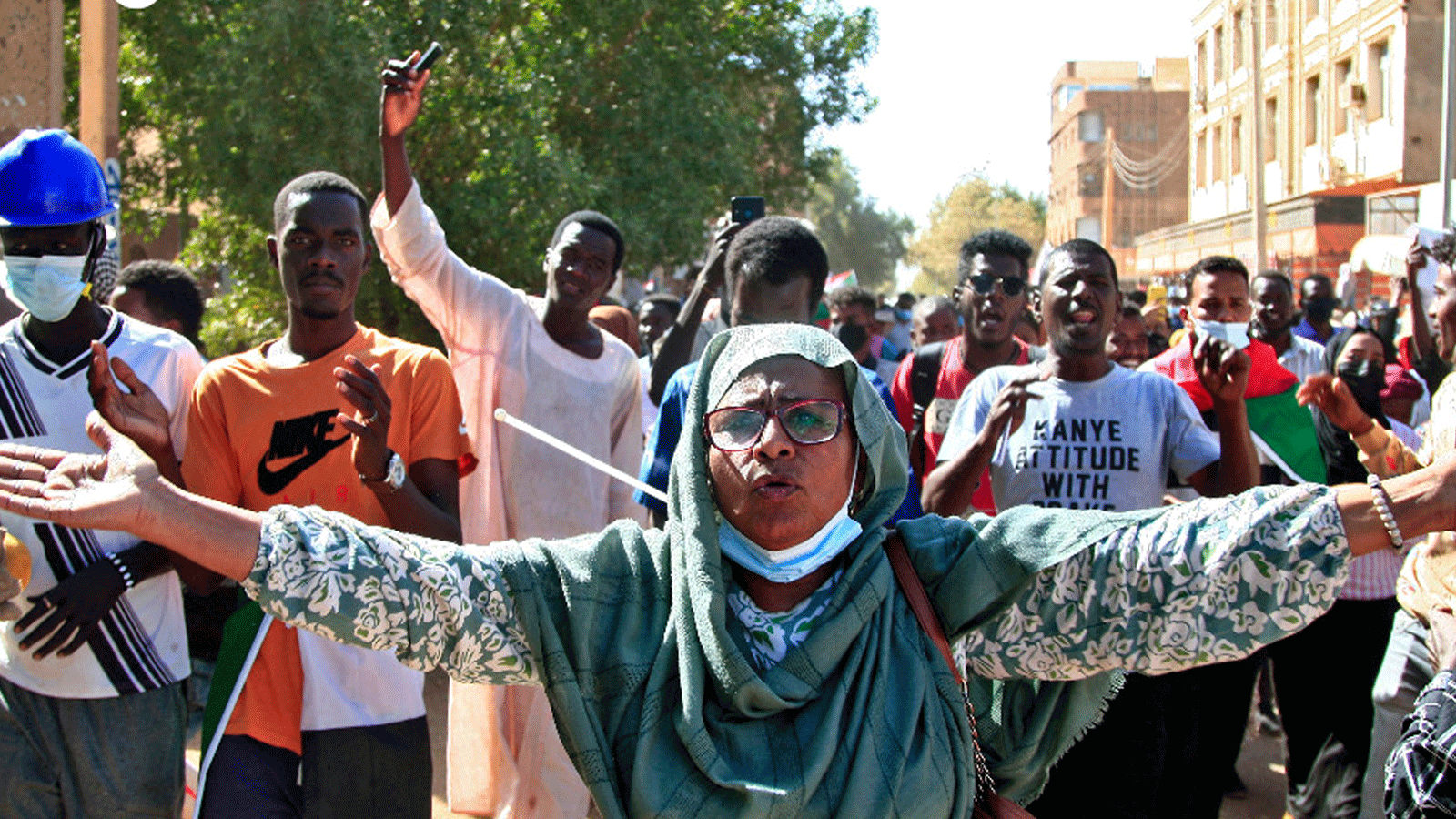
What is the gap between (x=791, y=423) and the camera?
249 cm

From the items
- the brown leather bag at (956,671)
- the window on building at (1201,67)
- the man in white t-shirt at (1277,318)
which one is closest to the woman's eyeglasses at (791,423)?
the brown leather bag at (956,671)

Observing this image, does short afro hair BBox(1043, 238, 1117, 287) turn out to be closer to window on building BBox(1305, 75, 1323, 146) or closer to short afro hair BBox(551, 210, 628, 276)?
short afro hair BBox(551, 210, 628, 276)

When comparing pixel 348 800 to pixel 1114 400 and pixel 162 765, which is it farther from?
pixel 1114 400

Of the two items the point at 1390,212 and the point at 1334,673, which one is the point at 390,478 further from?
the point at 1390,212

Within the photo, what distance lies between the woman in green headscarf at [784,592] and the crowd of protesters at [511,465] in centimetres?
5

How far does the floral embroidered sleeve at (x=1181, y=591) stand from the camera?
7.28 ft

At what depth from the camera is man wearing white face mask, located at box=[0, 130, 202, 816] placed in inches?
139

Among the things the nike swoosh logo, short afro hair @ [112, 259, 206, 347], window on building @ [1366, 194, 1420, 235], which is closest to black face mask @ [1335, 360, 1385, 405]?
the nike swoosh logo

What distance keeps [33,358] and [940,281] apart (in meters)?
83.8

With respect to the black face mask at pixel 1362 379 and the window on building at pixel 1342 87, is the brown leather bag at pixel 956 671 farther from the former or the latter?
the window on building at pixel 1342 87

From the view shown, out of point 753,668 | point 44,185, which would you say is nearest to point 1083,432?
point 753,668

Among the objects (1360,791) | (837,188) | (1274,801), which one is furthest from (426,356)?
(837,188)

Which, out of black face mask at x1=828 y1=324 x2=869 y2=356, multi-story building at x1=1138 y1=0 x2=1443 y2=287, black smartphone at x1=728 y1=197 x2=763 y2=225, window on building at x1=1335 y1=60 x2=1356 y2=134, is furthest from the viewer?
window on building at x1=1335 y1=60 x2=1356 y2=134

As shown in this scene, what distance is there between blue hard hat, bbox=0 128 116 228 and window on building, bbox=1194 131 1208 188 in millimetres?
40677
